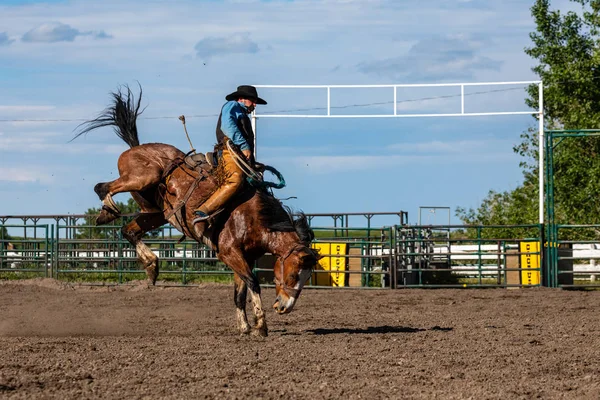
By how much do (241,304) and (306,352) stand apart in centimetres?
188

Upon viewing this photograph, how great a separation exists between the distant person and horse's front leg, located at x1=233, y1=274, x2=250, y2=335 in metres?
0.77

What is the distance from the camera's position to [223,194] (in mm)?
8883

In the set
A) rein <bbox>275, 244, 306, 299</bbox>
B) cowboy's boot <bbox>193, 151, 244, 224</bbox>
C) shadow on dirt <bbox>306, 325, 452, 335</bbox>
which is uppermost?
cowboy's boot <bbox>193, 151, 244, 224</bbox>

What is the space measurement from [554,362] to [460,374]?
1.05 m

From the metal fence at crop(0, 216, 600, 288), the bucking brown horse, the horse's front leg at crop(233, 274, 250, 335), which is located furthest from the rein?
the metal fence at crop(0, 216, 600, 288)

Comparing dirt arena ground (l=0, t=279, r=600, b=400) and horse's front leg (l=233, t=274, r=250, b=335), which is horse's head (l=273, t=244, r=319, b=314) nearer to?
dirt arena ground (l=0, t=279, r=600, b=400)

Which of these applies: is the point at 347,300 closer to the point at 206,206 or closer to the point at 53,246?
the point at 206,206

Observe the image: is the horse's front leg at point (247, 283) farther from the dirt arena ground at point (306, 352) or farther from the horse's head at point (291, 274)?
the horse's head at point (291, 274)

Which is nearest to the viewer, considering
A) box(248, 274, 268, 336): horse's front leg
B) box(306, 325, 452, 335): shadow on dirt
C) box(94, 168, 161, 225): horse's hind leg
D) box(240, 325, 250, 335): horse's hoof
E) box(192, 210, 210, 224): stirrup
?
box(248, 274, 268, 336): horse's front leg

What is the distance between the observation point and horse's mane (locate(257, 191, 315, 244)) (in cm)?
888

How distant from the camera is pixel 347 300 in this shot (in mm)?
14727

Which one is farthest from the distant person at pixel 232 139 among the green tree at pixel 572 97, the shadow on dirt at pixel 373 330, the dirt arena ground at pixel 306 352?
the green tree at pixel 572 97

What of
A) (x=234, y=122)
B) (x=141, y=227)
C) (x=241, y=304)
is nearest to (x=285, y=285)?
(x=241, y=304)

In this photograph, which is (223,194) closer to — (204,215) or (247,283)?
(204,215)
